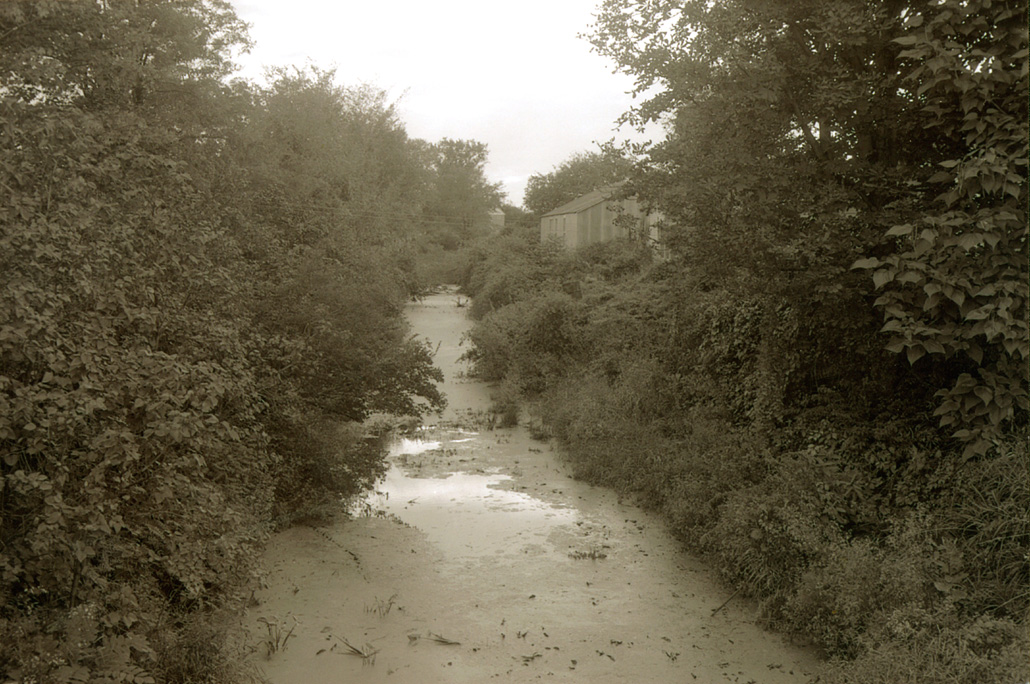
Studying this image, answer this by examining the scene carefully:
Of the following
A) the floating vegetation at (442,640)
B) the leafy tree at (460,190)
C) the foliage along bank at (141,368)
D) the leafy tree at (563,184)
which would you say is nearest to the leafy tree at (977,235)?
the floating vegetation at (442,640)

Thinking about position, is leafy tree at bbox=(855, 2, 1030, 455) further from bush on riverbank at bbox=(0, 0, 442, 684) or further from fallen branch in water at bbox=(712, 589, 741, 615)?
bush on riverbank at bbox=(0, 0, 442, 684)

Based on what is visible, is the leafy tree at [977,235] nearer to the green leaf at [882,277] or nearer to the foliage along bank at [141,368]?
the green leaf at [882,277]

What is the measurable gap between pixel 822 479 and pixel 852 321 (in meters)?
2.15

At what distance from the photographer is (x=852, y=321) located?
1059cm

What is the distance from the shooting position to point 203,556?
7.26 m

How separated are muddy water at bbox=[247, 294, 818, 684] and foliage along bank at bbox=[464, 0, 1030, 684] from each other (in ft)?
2.48

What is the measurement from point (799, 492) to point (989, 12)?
19.8 feet

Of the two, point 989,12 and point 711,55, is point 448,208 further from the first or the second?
point 989,12

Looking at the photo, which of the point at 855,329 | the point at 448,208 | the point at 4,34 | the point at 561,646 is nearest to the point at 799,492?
the point at 855,329

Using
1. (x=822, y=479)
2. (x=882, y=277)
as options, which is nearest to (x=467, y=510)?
(x=822, y=479)

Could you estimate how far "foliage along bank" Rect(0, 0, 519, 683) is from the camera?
232 inches

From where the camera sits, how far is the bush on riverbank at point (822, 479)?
25.9ft

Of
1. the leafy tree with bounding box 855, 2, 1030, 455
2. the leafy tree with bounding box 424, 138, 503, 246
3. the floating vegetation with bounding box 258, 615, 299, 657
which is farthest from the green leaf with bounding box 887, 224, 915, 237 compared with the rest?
the leafy tree with bounding box 424, 138, 503, 246

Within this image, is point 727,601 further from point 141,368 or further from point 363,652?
point 141,368
